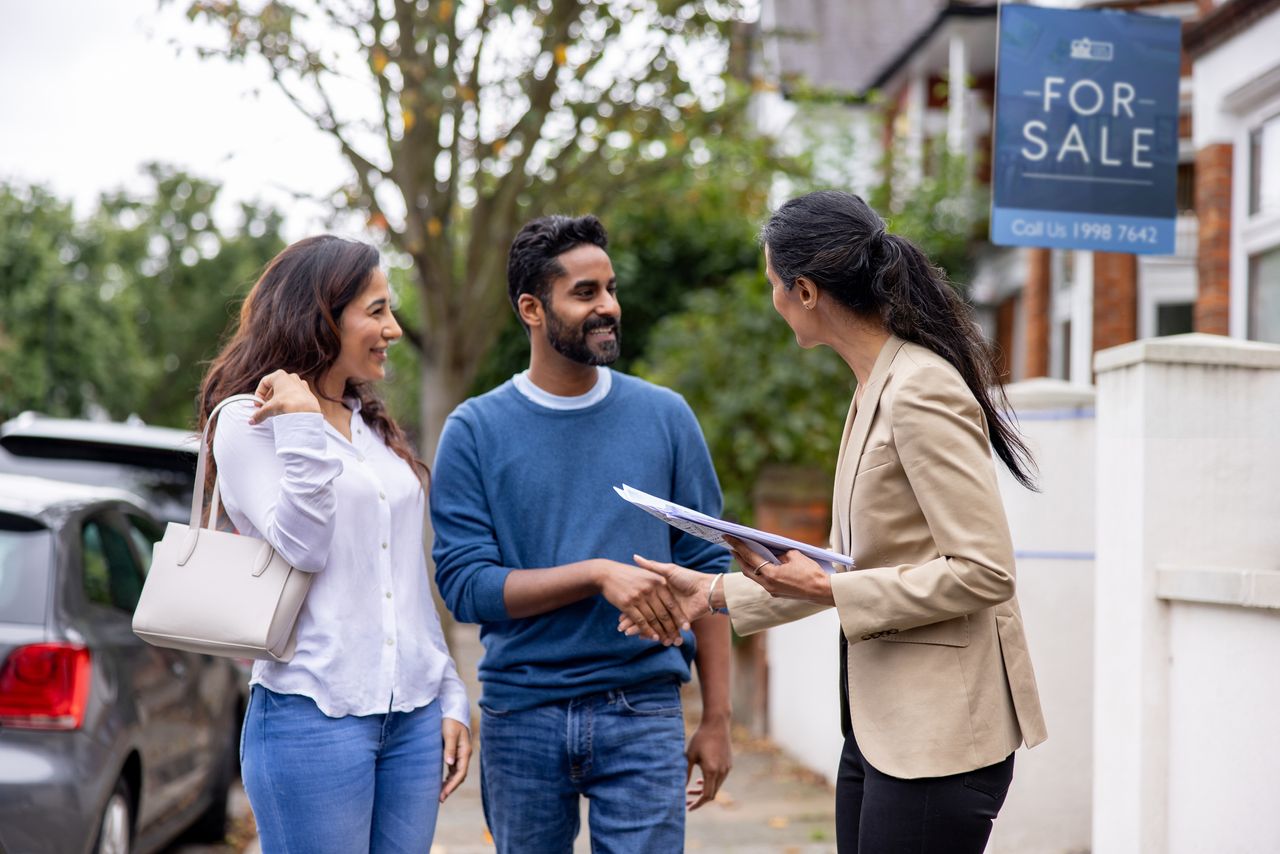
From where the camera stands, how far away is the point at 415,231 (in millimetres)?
9531

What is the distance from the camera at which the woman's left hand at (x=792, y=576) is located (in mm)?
2656

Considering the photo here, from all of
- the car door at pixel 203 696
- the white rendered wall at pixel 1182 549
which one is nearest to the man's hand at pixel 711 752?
the white rendered wall at pixel 1182 549

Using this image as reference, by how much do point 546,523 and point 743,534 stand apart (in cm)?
91

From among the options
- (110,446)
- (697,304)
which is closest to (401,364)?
(697,304)

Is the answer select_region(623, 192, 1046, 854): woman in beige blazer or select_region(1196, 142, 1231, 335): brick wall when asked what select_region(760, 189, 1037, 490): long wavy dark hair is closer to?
select_region(623, 192, 1046, 854): woman in beige blazer

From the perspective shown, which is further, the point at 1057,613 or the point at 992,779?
the point at 1057,613

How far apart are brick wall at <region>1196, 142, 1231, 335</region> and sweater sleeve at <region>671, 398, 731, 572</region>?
5.71 metres

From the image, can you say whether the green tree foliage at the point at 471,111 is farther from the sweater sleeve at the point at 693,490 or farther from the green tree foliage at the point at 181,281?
the green tree foliage at the point at 181,281

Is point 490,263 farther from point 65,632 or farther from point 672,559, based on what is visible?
point 672,559

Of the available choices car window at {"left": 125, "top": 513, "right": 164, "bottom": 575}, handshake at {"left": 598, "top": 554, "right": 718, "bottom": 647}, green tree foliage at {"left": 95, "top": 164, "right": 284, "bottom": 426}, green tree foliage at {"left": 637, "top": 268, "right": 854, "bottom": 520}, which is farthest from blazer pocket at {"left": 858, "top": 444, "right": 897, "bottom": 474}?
green tree foliage at {"left": 95, "top": 164, "right": 284, "bottom": 426}

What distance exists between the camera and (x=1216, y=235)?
827 cm

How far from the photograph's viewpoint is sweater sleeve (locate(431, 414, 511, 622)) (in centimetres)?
333

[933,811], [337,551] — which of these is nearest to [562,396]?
[337,551]

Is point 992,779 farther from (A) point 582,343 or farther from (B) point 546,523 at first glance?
(A) point 582,343
